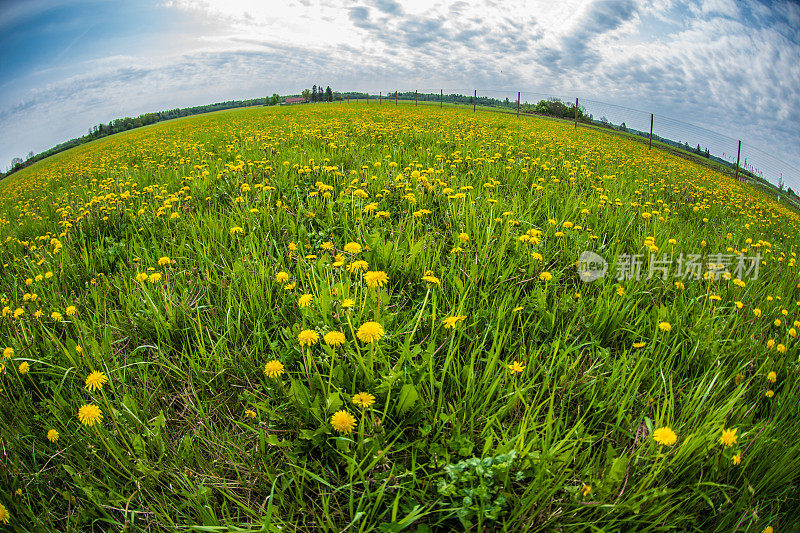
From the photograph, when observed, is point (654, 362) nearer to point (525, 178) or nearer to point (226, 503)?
point (226, 503)

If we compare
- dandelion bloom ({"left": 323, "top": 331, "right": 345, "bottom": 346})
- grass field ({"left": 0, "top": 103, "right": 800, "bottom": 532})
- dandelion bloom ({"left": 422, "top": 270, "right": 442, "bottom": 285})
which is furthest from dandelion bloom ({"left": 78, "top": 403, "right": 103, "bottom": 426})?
dandelion bloom ({"left": 422, "top": 270, "right": 442, "bottom": 285})

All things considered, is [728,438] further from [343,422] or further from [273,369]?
[273,369]

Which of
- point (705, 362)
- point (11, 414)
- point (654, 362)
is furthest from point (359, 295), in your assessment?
point (705, 362)

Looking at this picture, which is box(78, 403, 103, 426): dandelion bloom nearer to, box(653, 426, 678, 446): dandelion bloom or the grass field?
the grass field

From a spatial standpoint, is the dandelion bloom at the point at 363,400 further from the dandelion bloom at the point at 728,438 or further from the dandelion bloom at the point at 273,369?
the dandelion bloom at the point at 728,438

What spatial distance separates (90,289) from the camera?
260cm

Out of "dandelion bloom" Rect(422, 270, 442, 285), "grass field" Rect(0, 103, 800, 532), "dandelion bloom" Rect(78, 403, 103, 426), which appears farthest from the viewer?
"dandelion bloom" Rect(422, 270, 442, 285)

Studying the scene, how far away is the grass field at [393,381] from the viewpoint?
1333 millimetres

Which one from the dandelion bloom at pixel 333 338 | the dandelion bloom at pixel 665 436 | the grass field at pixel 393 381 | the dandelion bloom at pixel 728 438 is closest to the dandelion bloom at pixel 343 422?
the grass field at pixel 393 381

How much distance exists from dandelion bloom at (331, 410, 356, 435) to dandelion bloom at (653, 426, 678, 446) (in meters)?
1.21

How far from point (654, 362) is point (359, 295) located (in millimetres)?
1680

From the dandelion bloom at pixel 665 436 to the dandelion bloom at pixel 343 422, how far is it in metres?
1.21

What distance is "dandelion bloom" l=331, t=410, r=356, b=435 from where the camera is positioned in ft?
4.65

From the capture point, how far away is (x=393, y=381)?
1.55 meters
